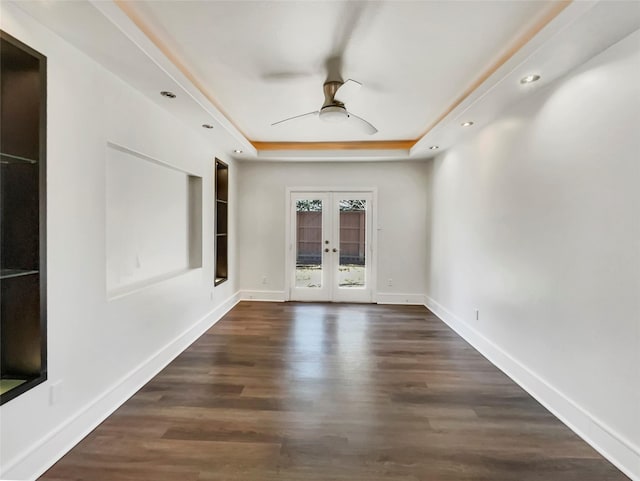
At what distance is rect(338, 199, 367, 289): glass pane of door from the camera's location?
223 inches

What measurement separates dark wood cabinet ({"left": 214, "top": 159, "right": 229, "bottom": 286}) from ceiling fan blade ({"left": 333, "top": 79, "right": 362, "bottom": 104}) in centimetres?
263

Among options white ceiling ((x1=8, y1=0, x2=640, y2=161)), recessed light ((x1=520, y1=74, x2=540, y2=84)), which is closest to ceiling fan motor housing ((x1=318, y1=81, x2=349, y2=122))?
white ceiling ((x1=8, y1=0, x2=640, y2=161))

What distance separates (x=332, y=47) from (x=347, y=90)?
356 millimetres

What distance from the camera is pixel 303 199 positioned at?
5.70m

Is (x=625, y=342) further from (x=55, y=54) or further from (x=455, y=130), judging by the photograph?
(x=55, y=54)

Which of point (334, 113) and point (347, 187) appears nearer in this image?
point (334, 113)

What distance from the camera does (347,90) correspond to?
2594 mm

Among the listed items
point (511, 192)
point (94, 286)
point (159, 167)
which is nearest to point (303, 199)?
point (159, 167)

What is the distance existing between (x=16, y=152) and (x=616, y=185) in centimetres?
337

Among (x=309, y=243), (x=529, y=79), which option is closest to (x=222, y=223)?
(x=309, y=243)

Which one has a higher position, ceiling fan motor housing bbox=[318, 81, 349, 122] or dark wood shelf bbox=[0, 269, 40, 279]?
ceiling fan motor housing bbox=[318, 81, 349, 122]

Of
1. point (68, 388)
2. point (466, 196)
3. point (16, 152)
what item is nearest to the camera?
point (16, 152)

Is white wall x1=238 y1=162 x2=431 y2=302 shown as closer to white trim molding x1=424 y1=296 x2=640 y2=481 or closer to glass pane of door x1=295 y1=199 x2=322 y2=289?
glass pane of door x1=295 y1=199 x2=322 y2=289

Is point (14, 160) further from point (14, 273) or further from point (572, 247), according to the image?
point (572, 247)
